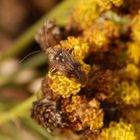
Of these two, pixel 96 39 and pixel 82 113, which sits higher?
pixel 96 39

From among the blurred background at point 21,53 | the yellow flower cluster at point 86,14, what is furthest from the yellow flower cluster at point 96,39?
the blurred background at point 21,53

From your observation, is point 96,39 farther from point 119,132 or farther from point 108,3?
point 119,132

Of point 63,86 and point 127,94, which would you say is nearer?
point 63,86

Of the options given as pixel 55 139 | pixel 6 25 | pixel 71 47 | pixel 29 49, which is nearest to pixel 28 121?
pixel 55 139

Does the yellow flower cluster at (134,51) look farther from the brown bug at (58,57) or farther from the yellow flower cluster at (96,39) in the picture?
the brown bug at (58,57)

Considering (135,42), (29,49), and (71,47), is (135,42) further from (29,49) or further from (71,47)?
(29,49)

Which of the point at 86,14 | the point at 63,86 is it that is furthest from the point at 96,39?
the point at 63,86
